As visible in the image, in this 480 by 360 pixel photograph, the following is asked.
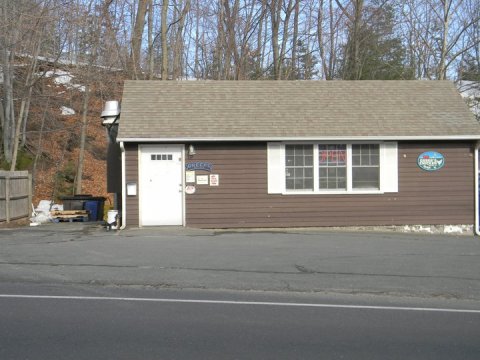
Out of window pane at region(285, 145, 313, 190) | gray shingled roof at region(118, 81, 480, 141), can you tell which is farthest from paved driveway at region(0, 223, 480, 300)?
gray shingled roof at region(118, 81, 480, 141)

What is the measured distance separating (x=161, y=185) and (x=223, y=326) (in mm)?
10112

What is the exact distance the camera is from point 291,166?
56.8ft

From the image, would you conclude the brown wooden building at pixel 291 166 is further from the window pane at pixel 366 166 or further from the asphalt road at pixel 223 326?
the asphalt road at pixel 223 326

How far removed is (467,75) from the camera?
34.6 m

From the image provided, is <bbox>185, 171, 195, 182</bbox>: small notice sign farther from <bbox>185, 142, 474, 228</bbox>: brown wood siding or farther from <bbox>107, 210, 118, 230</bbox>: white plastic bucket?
<bbox>107, 210, 118, 230</bbox>: white plastic bucket

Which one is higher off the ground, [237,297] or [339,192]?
[339,192]

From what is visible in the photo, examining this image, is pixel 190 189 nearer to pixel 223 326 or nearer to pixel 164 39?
pixel 223 326

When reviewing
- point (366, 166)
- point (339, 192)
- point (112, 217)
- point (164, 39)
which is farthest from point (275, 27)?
point (112, 217)

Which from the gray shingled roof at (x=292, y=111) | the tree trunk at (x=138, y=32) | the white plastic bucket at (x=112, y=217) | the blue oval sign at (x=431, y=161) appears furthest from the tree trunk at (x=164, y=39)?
the blue oval sign at (x=431, y=161)

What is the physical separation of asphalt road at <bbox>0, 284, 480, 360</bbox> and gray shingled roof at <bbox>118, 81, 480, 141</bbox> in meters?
8.34

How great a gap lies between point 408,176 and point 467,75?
19696 millimetres

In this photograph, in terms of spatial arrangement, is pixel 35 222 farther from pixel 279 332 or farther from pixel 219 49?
pixel 219 49

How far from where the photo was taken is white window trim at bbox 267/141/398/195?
17094mm

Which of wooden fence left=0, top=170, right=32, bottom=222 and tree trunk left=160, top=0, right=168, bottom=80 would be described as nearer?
wooden fence left=0, top=170, right=32, bottom=222
